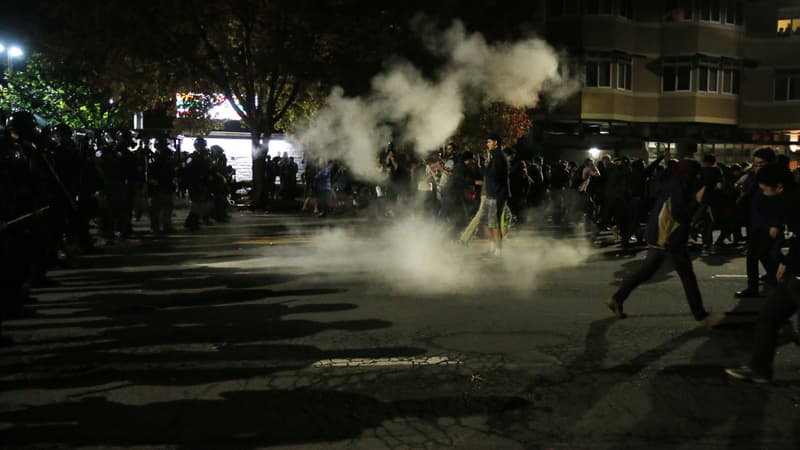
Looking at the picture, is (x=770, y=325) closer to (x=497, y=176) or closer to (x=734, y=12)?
(x=497, y=176)

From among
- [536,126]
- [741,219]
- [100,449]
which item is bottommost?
[100,449]

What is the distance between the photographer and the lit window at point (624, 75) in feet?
114

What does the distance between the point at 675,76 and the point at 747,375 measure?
33.3m

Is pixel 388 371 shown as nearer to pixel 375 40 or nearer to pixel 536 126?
pixel 375 40

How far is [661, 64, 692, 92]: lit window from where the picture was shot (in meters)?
35.7

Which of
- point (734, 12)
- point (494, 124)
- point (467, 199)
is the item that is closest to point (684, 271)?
point (467, 199)

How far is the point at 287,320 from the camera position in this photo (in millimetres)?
7285

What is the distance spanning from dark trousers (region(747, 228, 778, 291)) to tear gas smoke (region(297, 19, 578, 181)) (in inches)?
338

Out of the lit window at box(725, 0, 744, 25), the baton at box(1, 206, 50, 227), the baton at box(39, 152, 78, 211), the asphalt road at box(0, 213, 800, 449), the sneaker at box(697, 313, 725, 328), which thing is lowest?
the asphalt road at box(0, 213, 800, 449)

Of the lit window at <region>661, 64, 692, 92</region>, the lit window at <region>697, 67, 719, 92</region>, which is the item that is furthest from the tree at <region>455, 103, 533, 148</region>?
the lit window at <region>697, 67, 719, 92</region>

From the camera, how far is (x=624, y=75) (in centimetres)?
3512

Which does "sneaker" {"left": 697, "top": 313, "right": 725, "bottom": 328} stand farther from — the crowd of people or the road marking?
the road marking

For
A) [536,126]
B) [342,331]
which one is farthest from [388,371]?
[536,126]

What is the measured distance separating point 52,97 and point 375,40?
61.2 feet
